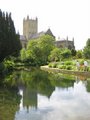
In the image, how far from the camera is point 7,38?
40.8m

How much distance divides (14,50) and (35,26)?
9535cm

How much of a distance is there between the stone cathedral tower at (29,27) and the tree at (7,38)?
8644cm

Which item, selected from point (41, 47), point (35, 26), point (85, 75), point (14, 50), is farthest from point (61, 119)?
point (35, 26)

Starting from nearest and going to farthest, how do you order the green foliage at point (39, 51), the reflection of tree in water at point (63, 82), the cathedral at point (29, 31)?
the reflection of tree in water at point (63, 82), the green foliage at point (39, 51), the cathedral at point (29, 31)

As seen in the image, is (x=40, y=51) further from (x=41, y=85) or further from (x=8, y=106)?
(x=8, y=106)

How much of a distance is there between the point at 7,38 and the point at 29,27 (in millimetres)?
94538

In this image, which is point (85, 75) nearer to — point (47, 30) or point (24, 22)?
point (47, 30)

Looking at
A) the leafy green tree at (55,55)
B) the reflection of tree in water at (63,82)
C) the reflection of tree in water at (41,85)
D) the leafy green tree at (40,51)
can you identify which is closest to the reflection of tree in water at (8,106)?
the reflection of tree in water at (41,85)

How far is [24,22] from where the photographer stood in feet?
454

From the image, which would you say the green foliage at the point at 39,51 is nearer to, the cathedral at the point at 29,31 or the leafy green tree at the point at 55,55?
the leafy green tree at the point at 55,55

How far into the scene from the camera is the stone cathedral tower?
Answer: 133m

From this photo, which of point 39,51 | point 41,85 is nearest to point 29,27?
point 39,51

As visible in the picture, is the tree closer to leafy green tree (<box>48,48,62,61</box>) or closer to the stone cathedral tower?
leafy green tree (<box>48,48,62,61</box>)

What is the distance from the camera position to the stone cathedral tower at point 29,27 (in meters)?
133
